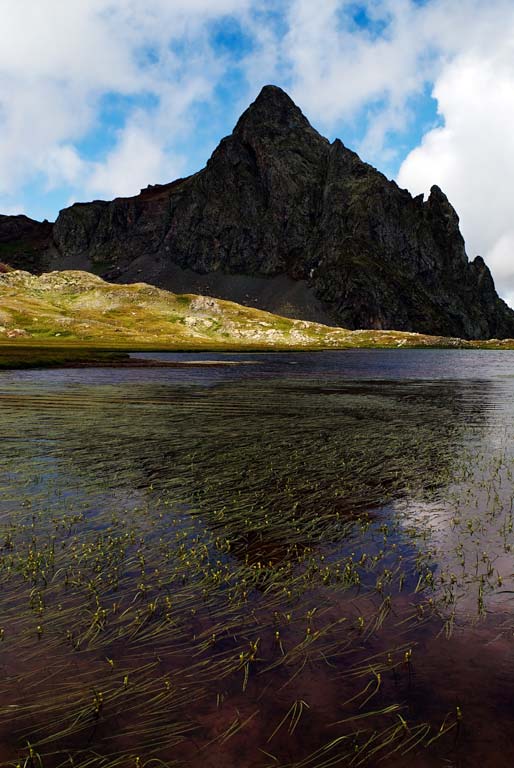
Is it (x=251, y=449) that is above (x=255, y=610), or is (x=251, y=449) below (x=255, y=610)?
below

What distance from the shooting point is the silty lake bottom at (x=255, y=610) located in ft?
25.8

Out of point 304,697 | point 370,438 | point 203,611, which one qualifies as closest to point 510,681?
point 304,697

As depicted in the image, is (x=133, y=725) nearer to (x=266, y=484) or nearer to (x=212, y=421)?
(x=266, y=484)

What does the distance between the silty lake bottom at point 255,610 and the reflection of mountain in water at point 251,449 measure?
0.21 m

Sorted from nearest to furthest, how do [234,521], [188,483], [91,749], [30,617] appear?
1. [91,749]
2. [30,617]
3. [234,521]
4. [188,483]

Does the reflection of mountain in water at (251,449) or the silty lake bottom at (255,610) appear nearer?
the silty lake bottom at (255,610)

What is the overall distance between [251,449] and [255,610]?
18.7 metres

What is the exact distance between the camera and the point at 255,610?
38.0 ft

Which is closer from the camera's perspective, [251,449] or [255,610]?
[255,610]

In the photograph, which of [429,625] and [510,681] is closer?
[510,681]

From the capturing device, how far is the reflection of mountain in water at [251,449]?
66.0 ft

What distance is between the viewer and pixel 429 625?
11.0 meters

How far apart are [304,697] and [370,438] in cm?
2667

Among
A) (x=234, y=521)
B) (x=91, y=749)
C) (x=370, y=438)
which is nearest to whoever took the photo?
(x=91, y=749)
